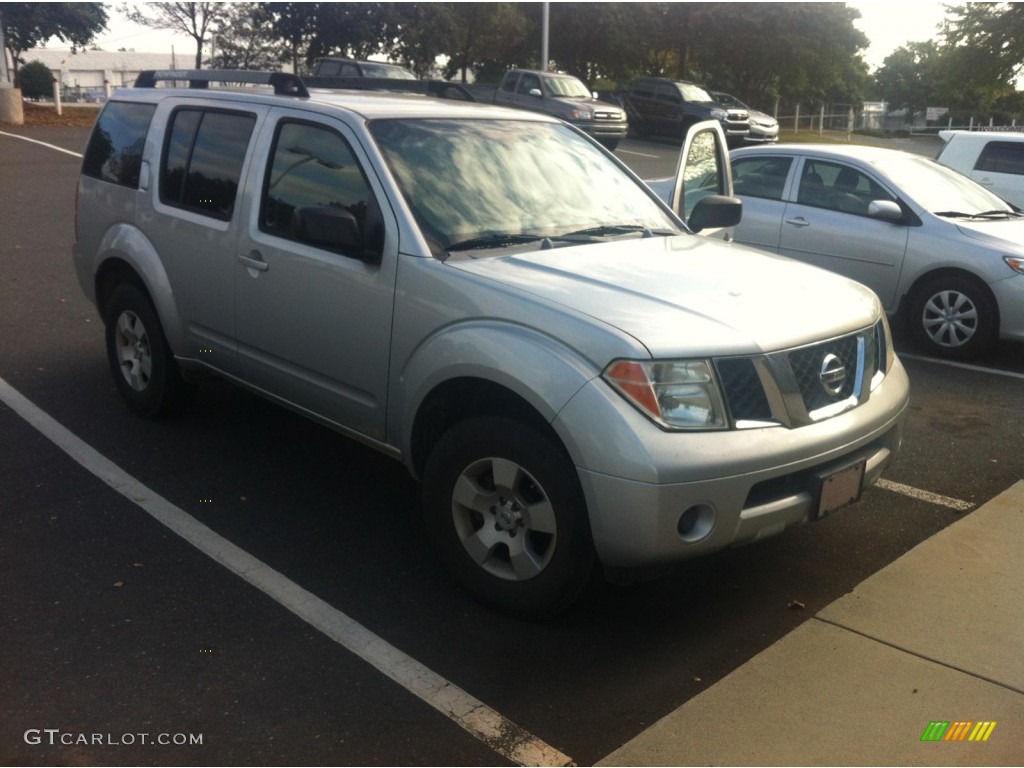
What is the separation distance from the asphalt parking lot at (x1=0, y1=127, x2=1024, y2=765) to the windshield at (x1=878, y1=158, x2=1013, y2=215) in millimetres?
2711

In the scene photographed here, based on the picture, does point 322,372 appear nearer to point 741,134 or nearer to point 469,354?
point 469,354

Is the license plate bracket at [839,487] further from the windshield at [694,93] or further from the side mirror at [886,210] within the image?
Answer: the windshield at [694,93]

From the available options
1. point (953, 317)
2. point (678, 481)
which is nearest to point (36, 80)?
point (953, 317)

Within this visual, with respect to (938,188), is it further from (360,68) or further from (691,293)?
(360,68)

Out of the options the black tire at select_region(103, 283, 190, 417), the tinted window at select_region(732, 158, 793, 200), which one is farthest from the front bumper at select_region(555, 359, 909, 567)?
the tinted window at select_region(732, 158, 793, 200)

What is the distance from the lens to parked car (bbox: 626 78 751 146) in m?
29.8

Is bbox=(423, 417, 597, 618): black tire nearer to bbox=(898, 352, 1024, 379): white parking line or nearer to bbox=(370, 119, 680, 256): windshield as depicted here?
bbox=(370, 119, 680, 256): windshield

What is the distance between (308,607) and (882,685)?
2.07 metres

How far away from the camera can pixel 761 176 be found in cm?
960

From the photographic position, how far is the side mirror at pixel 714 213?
556cm

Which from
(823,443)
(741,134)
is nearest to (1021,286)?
(823,443)

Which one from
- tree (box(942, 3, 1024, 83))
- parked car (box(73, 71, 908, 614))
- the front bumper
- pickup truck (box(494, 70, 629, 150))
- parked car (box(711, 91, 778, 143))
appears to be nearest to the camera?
the front bumper

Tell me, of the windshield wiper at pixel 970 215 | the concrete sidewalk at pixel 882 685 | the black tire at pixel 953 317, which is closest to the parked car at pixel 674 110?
the windshield wiper at pixel 970 215

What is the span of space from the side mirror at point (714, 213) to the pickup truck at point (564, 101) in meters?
21.0
